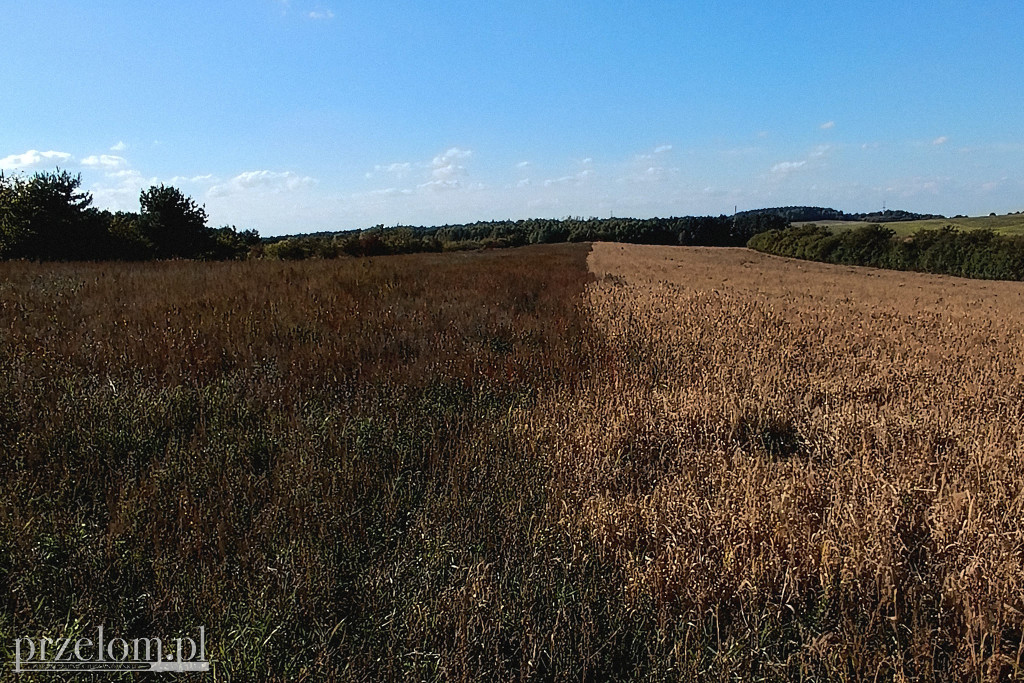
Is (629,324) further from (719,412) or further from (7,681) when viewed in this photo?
(7,681)

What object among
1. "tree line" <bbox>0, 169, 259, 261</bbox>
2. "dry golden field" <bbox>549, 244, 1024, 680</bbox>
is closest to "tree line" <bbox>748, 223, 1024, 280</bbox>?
"dry golden field" <bbox>549, 244, 1024, 680</bbox>

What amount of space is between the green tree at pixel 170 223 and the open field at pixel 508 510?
3896 cm

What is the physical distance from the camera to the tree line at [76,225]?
25.7 m

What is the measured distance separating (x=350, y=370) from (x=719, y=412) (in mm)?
3502

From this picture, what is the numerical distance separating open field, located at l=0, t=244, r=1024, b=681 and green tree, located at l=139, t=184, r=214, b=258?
128ft

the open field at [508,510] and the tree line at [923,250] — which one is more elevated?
the tree line at [923,250]

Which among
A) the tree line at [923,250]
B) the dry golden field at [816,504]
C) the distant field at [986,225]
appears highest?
the distant field at [986,225]

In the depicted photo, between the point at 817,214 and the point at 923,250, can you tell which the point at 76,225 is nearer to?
the point at 923,250

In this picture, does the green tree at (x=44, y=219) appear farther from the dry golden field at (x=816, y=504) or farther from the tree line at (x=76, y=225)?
the dry golden field at (x=816, y=504)

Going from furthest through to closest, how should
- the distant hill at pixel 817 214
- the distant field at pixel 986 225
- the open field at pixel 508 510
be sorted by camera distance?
the distant hill at pixel 817 214, the distant field at pixel 986 225, the open field at pixel 508 510

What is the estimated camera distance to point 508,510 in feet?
9.32

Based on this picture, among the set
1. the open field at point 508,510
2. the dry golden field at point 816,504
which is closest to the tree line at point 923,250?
the dry golden field at point 816,504

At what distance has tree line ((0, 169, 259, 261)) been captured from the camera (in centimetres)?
2566

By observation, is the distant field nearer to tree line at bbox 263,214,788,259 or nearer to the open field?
tree line at bbox 263,214,788,259
